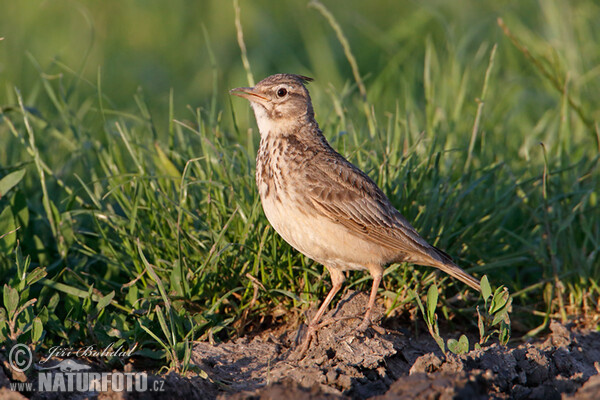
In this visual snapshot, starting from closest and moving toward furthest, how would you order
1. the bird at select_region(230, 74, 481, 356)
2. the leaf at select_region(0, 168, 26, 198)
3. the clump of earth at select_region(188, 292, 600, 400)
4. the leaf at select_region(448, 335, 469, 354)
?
the clump of earth at select_region(188, 292, 600, 400), the leaf at select_region(448, 335, 469, 354), the bird at select_region(230, 74, 481, 356), the leaf at select_region(0, 168, 26, 198)

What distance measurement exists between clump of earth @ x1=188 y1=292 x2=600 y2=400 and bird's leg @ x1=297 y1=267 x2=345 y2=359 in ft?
0.17

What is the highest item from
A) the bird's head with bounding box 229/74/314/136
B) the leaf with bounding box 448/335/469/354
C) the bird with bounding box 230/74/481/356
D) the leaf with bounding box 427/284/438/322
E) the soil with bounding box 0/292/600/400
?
the bird's head with bounding box 229/74/314/136

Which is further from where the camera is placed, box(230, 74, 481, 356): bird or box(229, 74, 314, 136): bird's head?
box(229, 74, 314, 136): bird's head

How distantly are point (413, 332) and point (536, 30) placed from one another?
589 cm

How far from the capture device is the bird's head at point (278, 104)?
514 cm

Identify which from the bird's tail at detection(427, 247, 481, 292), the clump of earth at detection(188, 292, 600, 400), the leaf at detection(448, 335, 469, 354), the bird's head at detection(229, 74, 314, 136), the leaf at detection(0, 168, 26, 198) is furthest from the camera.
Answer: the bird's head at detection(229, 74, 314, 136)

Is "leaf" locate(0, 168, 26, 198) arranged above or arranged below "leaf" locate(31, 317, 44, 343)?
above

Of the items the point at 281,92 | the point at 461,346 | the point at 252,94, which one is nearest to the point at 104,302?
the point at 252,94

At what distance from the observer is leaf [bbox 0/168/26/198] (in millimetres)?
4895

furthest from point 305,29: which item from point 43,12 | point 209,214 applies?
point 209,214

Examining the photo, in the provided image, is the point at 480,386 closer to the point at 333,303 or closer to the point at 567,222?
the point at 333,303

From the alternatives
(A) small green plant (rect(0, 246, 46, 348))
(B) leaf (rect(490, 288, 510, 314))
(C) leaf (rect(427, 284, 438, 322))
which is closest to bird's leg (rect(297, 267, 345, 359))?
(C) leaf (rect(427, 284, 438, 322))

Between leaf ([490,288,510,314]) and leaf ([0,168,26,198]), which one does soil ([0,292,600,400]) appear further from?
leaf ([0,168,26,198])

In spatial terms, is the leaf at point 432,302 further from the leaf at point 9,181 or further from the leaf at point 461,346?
the leaf at point 9,181
